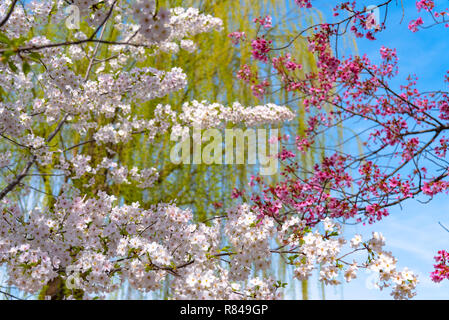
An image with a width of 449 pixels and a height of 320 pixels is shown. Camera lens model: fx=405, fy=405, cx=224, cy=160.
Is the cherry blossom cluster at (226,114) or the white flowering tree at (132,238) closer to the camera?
the white flowering tree at (132,238)

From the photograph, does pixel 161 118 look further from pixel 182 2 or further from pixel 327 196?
pixel 182 2

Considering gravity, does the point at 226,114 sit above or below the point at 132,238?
above

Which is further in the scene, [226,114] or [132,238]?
[226,114]

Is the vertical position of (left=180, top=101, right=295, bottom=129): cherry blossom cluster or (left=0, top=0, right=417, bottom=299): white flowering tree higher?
(left=180, top=101, right=295, bottom=129): cherry blossom cluster

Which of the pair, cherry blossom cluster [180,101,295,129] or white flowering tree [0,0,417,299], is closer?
white flowering tree [0,0,417,299]

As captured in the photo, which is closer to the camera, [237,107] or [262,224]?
[262,224]

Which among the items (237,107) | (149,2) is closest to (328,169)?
(237,107)

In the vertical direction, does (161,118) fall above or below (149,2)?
above

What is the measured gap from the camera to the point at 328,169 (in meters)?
4.25

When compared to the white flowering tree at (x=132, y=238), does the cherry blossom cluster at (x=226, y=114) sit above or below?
above
